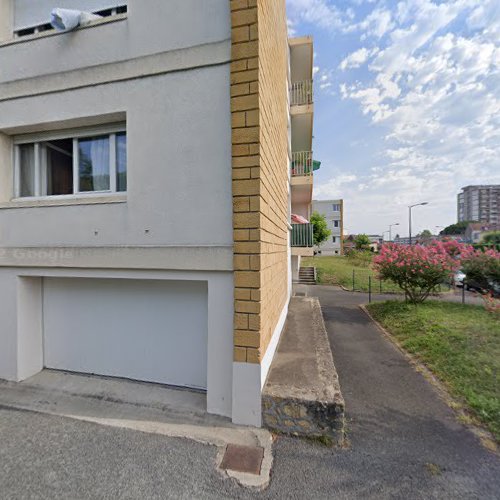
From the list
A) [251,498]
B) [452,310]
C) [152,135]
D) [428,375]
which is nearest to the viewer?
[251,498]

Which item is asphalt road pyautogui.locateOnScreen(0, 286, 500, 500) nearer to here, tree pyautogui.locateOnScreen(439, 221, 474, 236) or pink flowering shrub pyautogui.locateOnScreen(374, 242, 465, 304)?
pink flowering shrub pyautogui.locateOnScreen(374, 242, 465, 304)

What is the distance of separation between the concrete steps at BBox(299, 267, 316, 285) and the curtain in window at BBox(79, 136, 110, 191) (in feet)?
54.3

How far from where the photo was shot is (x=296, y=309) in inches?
313

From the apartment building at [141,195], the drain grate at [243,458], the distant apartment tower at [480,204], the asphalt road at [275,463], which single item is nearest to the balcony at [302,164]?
the apartment building at [141,195]

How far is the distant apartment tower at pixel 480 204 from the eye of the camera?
99000mm

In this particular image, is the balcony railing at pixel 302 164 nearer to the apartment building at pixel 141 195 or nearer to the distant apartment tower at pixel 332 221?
the apartment building at pixel 141 195

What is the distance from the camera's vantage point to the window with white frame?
3984mm

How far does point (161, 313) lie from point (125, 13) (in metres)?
4.17

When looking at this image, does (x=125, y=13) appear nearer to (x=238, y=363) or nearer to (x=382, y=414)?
(x=238, y=363)

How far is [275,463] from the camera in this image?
8.78 feet

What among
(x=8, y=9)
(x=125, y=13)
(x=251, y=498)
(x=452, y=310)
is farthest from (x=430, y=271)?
(x=8, y=9)

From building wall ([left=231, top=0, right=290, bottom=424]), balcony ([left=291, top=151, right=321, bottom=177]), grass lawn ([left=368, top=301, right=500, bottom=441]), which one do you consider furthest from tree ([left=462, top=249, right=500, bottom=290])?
building wall ([left=231, top=0, right=290, bottom=424])

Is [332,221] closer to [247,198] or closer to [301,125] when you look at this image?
[301,125]

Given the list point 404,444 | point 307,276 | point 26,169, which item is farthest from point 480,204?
point 26,169
